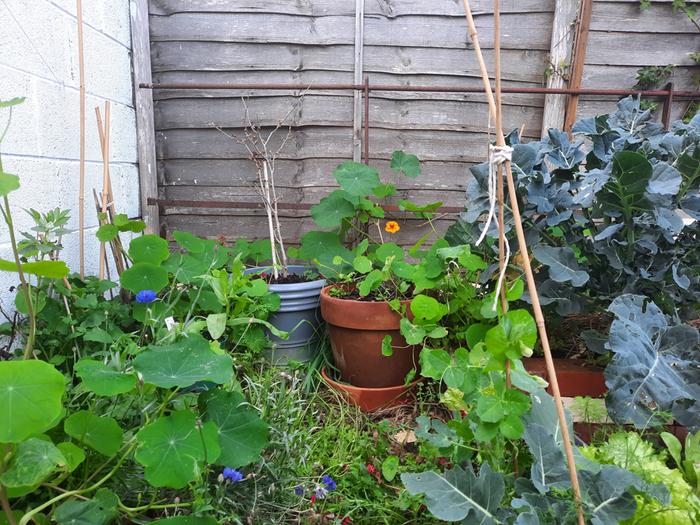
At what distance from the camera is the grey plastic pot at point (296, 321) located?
78.5 inches

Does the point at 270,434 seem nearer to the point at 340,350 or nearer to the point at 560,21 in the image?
the point at 340,350

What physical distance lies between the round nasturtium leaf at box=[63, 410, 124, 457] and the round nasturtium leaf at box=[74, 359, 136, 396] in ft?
0.19

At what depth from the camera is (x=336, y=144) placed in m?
2.62

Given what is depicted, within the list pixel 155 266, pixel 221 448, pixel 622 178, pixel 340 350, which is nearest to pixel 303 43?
pixel 155 266

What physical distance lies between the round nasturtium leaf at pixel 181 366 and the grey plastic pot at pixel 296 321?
0.88 m

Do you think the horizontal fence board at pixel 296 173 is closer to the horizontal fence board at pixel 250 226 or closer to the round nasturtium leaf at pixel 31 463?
the horizontal fence board at pixel 250 226

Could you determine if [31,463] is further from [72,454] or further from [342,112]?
[342,112]

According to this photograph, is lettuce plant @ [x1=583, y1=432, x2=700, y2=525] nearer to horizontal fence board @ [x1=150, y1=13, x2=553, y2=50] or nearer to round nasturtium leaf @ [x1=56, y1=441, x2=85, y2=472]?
round nasturtium leaf @ [x1=56, y1=441, x2=85, y2=472]

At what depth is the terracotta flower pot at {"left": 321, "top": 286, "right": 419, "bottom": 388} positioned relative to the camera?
5.92 ft

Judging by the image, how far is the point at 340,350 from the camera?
192cm

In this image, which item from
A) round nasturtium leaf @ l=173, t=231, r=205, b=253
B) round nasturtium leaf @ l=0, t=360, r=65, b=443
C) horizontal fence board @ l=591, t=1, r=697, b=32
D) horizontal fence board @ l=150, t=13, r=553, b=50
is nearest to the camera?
round nasturtium leaf @ l=0, t=360, r=65, b=443

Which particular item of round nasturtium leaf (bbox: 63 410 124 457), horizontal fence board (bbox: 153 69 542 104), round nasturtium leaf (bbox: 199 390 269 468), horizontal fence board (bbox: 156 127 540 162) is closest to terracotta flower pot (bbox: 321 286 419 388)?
round nasturtium leaf (bbox: 199 390 269 468)

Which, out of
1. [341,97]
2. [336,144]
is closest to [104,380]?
[336,144]

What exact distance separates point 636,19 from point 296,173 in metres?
1.97
